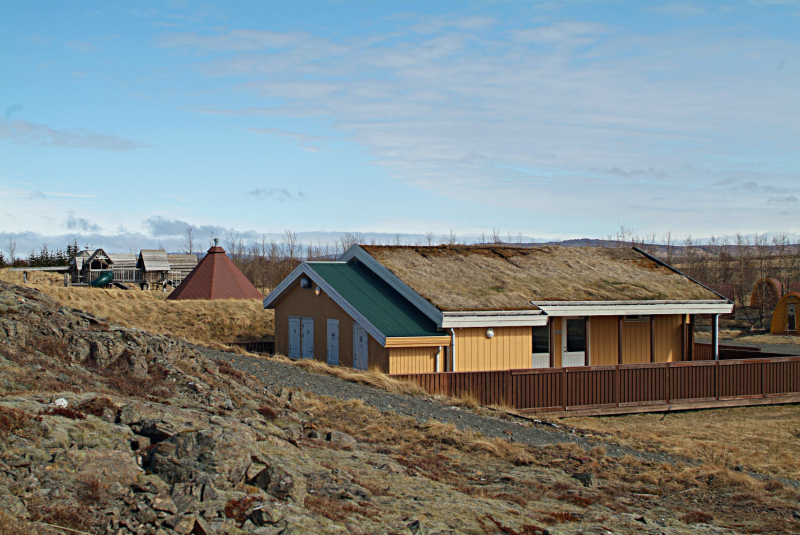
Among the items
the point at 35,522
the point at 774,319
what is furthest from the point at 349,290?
the point at 774,319

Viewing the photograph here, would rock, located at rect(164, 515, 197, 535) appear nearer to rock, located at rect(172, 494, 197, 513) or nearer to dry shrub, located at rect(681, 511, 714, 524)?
rock, located at rect(172, 494, 197, 513)

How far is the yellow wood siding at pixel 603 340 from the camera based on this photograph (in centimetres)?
2394

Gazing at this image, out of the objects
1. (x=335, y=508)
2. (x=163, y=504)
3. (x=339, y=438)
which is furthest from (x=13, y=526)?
(x=339, y=438)

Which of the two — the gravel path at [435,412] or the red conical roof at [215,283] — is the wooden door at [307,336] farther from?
the red conical roof at [215,283]

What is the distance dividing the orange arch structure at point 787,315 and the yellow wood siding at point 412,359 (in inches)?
1311

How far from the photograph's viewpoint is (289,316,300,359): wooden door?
84.6ft

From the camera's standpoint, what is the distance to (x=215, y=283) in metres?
39.6

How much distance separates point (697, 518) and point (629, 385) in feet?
38.2

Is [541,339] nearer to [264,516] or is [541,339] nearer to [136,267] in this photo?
[264,516]

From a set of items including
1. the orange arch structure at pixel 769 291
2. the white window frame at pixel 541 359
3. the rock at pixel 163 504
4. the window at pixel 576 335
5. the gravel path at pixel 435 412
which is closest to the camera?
the rock at pixel 163 504

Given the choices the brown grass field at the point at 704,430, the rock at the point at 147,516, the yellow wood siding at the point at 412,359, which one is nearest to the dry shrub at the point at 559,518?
the rock at the point at 147,516

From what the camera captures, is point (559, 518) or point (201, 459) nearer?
point (201, 459)

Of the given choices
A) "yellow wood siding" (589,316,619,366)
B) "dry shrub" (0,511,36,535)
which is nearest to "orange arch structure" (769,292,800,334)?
"yellow wood siding" (589,316,619,366)

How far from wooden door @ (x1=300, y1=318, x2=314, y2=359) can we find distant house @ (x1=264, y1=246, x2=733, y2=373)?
0.13 feet
